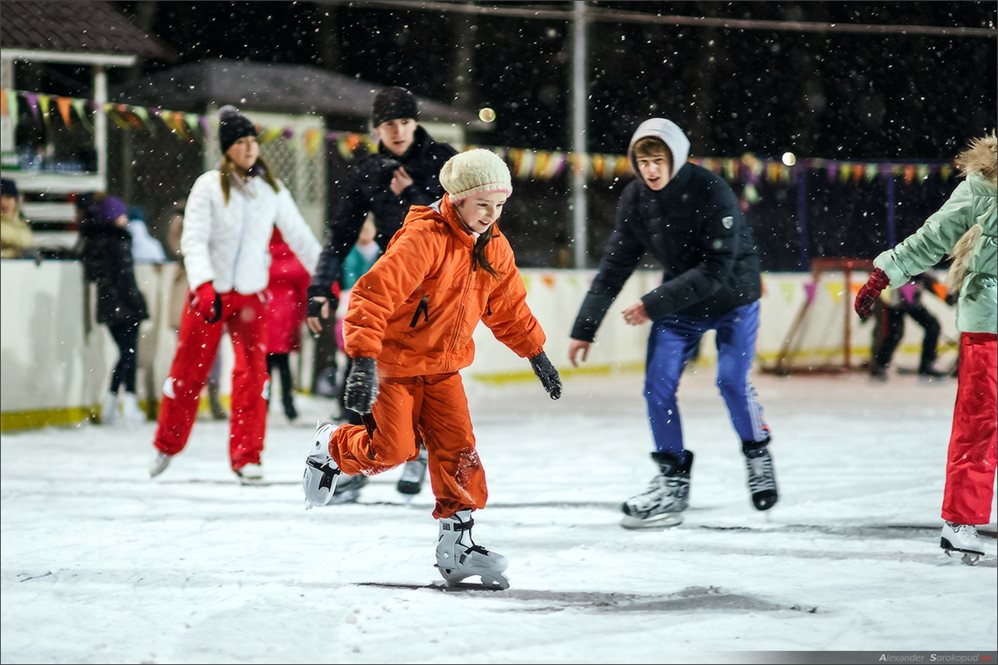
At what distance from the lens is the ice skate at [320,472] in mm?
3029

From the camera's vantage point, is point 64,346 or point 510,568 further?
point 64,346

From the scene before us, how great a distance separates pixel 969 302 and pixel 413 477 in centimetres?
265

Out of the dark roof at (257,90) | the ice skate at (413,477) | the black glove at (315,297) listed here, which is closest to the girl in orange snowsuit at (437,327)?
the black glove at (315,297)

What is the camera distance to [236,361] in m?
5.34

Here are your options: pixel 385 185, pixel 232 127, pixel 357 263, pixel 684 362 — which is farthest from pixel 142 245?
pixel 684 362

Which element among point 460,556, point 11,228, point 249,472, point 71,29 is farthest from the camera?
point 71,29

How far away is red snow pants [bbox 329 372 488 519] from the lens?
2.96 meters

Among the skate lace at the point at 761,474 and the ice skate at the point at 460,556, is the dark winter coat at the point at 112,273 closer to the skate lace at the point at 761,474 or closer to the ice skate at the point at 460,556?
the skate lace at the point at 761,474

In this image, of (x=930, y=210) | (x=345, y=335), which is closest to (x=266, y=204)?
(x=345, y=335)

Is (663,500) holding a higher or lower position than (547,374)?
lower

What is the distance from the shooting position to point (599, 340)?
1186 centimetres

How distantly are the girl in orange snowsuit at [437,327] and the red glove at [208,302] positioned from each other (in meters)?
2.10

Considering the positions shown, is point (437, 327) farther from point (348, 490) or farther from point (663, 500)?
point (348, 490)

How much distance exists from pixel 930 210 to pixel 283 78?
37.9 feet
